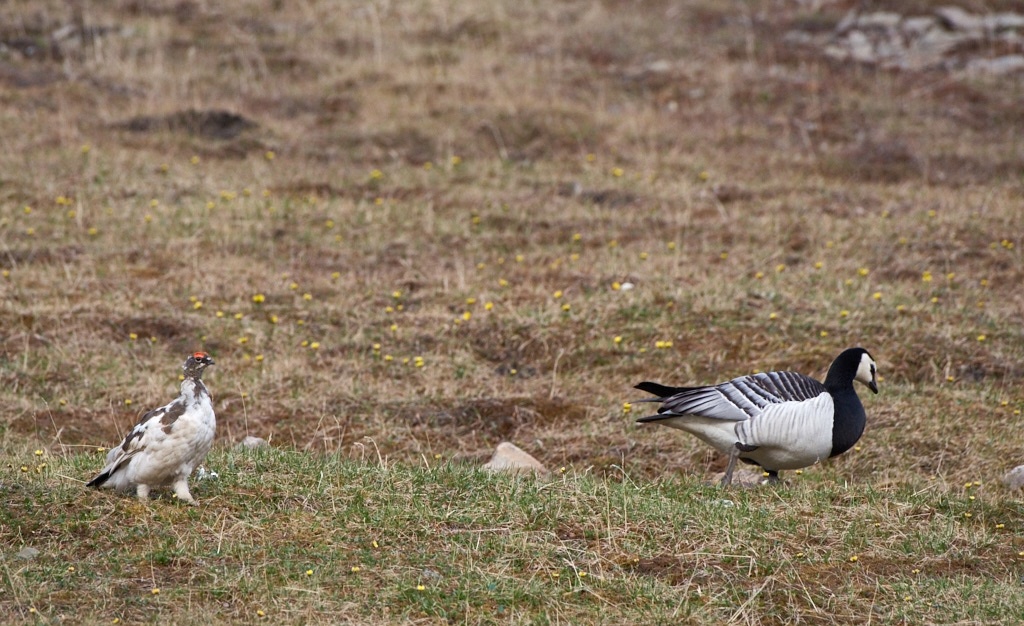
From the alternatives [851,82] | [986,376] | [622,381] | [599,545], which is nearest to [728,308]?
[622,381]

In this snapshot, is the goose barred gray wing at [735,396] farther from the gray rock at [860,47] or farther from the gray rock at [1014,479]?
the gray rock at [860,47]

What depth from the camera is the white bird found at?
21.2ft

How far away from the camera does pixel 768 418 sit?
25.9 ft

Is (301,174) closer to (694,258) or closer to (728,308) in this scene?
(694,258)

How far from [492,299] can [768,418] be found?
504 centimetres

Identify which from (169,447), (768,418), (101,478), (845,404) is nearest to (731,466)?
(768,418)

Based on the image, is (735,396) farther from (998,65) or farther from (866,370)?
(998,65)

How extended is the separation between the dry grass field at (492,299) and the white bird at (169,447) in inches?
7.6

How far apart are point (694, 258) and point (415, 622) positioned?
8.76m

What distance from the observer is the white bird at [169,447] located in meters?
6.46

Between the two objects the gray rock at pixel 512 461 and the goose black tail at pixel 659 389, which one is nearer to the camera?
the goose black tail at pixel 659 389

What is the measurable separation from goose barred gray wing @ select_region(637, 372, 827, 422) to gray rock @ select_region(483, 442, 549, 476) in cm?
101

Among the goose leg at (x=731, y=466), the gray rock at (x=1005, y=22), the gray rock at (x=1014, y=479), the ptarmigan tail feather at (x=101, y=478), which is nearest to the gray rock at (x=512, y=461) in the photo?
the goose leg at (x=731, y=466)

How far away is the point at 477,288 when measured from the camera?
12.8 m
